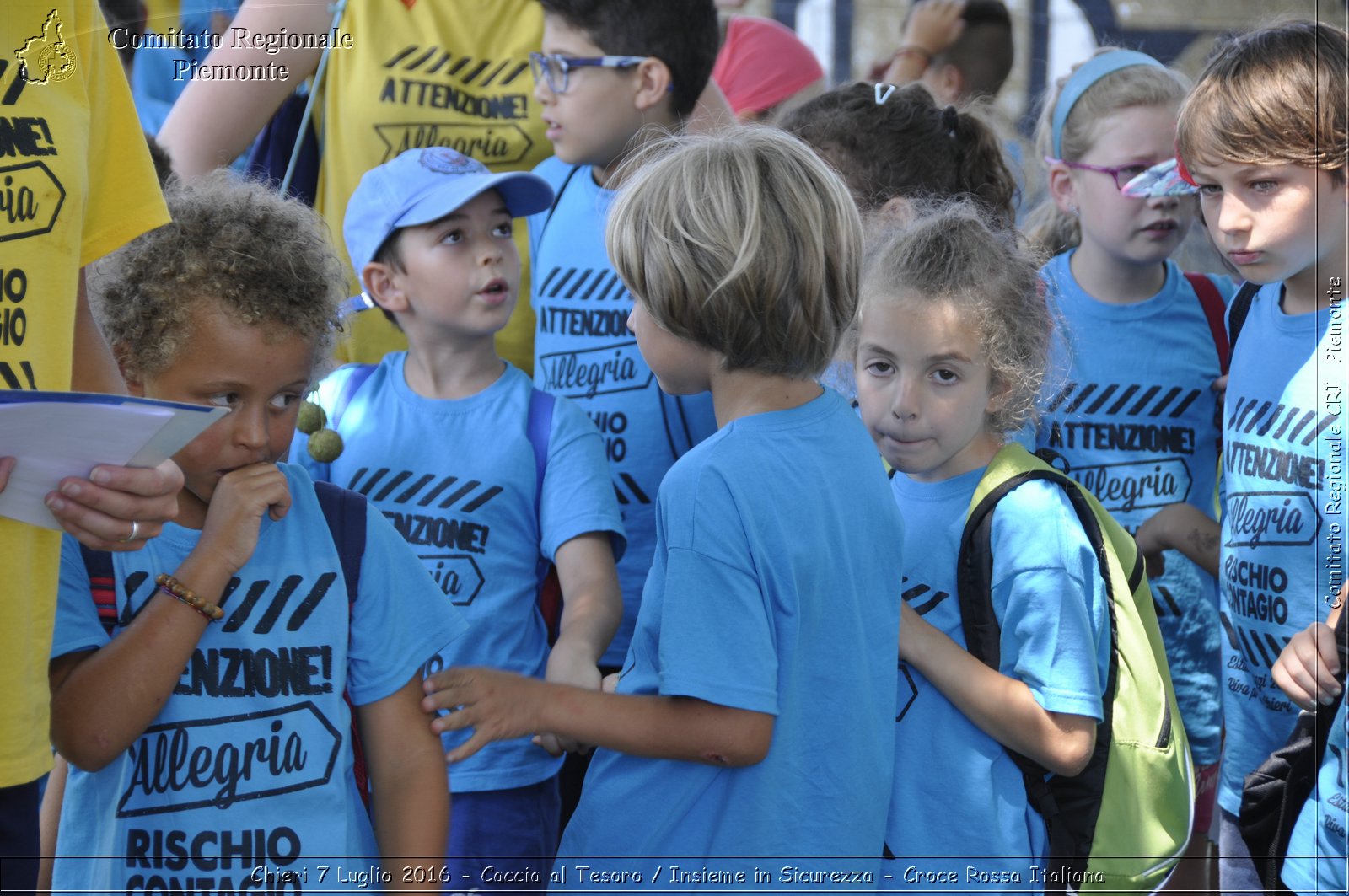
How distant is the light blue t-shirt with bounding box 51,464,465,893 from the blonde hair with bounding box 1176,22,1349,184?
1757 millimetres

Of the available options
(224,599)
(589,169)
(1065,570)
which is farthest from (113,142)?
(1065,570)

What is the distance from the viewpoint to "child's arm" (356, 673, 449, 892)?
1759 mm

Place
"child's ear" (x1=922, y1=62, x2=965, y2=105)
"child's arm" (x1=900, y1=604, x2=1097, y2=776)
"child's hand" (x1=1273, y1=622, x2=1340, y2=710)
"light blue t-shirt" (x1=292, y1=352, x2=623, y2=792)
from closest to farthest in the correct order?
"child's arm" (x1=900, y1=604, x2=1097, y2=776) < "child's hand" (x1=1273, y1=622, x2=1340, y2=710) < "light blue t-shirt" (x1=292, y1=352, x2=623, y2=792) < "child's ear" (x1=922, y1=62, x2=965, y2=105)

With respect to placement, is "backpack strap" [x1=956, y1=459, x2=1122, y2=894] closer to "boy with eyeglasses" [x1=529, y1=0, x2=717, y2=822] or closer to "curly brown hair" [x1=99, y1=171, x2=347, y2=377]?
"boy with eyeglasses" [x1=529, y1=0, x2=717, y2=822]

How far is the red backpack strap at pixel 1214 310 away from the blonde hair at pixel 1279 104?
0.62m

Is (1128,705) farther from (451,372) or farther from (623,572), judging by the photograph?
(451,372)

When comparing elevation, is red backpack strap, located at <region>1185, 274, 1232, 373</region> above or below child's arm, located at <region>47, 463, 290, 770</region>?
above

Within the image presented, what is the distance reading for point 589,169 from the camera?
290cm

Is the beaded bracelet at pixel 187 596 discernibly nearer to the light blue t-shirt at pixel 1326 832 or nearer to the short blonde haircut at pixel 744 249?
the short blonde haircut at pixel 744 249

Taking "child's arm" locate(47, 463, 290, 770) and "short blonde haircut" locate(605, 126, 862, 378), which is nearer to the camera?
"child's arm" locate(47, 463, 290, 770)

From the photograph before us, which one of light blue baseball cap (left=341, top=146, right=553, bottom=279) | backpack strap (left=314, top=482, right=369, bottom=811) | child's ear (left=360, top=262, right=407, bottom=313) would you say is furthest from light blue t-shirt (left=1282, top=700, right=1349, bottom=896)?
child's ear (left=360, top=262, right=407, bottom=313)

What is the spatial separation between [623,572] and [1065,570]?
1008 millimetres

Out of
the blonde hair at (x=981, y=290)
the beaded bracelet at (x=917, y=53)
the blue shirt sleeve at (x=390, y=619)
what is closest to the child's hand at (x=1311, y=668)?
the blonde hair at (x=981, y=290)

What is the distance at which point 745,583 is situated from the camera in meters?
1.63
